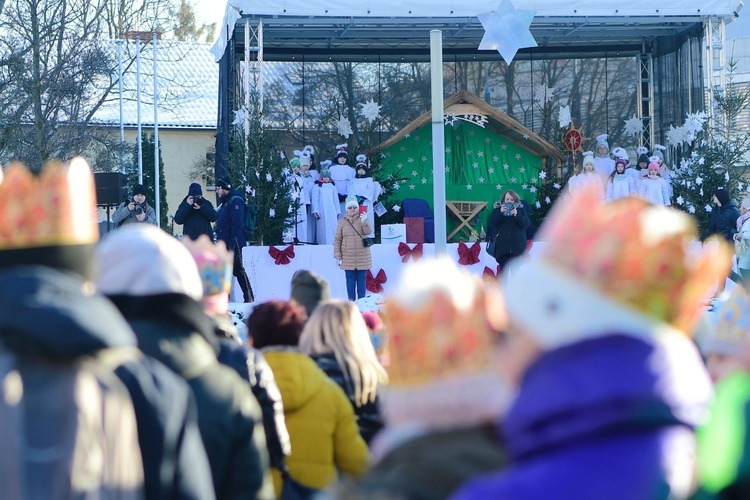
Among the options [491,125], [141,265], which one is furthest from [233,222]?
[141,265]

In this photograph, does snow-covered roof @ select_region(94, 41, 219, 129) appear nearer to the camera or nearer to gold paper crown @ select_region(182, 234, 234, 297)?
the camera

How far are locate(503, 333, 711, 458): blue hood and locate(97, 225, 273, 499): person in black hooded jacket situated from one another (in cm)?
138

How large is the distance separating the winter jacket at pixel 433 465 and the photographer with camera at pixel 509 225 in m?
13.1

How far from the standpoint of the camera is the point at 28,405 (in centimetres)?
247

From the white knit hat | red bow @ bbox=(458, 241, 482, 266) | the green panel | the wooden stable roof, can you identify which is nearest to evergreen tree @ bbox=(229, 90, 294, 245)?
red bow @ bbox=(458, 241, 482, 266)

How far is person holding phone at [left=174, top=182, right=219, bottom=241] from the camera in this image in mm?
15820

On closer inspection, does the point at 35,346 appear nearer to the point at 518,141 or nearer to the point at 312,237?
the point at 312,237

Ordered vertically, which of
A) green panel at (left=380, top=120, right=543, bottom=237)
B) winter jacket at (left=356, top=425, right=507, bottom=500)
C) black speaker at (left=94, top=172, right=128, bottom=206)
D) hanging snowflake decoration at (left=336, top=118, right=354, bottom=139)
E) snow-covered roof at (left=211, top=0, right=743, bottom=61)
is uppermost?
snow-covered roof at (left=211, top=0, right=743, bottom=61)

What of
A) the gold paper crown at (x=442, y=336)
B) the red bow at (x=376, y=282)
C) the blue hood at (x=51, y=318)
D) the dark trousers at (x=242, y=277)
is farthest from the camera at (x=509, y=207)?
the gold paper crown at (x=442, y=336)

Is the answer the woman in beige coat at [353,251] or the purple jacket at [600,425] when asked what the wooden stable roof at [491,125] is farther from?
Result: the purple jacket at [600,425]

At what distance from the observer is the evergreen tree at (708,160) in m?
19.5

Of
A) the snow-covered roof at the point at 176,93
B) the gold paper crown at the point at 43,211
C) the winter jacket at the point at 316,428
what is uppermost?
the snow-covered roof at the point at 176,93

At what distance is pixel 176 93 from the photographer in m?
41.5

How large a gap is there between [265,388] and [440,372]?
1.79 m
